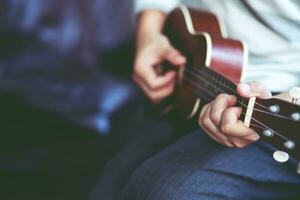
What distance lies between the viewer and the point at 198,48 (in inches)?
39.6

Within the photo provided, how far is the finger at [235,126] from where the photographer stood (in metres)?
0.72

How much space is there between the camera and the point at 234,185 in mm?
834

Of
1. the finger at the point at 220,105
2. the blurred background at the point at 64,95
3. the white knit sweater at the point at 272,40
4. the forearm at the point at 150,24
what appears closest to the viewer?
the finger at the point at 220,105

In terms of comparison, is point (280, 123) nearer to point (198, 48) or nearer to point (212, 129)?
point (212, 129)

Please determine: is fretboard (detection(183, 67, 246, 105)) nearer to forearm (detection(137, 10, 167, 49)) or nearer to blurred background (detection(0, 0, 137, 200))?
forearm (detection(137, 10, 167, 49))

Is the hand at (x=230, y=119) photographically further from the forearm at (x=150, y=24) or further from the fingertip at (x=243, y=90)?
the forearm at (x=150, y=24)

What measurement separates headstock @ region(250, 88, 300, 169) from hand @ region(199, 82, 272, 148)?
0.06 ft

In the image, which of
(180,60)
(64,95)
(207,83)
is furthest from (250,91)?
(64,95)

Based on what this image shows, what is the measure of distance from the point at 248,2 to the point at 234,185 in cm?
33

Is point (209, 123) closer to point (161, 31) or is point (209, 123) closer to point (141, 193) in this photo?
point (141, 193)

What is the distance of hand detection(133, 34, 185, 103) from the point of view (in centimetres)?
112

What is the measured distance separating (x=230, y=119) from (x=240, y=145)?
7 centimetres

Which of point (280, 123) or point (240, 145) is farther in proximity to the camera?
point (240, 145)

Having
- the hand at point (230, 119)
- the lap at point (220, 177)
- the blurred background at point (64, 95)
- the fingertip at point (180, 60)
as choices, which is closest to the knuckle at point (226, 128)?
the hand at point (230, 119)
